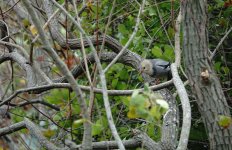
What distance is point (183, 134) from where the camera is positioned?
2580 millimetres

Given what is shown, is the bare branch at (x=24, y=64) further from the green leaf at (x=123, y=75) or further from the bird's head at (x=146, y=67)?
the bird's head at (x=146, y=67)

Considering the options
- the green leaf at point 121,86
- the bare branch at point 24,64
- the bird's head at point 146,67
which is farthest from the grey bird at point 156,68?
the bare branch at point 24,64

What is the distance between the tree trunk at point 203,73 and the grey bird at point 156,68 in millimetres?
956

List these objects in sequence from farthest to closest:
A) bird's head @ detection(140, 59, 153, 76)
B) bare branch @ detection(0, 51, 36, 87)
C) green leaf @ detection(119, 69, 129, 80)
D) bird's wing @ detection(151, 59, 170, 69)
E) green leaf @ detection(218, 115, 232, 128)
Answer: green leaf @ detection(119, 69, 129, 80)
bare branch @ detection(0, 51, 36, 87)
bird's wing @ detection(151, 59, 170, 69)
bird's head @ detection(140, 59, 153, 76)
green leaf @ detection(218, 115, 232, 128)

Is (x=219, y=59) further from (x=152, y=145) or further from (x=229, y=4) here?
(x=152, y=145)

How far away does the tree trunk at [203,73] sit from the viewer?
109 inches

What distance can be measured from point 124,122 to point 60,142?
1.90 ft

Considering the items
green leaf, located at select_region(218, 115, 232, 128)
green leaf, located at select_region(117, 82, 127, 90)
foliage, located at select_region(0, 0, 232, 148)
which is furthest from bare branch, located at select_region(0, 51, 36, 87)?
green leaf, located at select_region(218, 115, 232, 128)

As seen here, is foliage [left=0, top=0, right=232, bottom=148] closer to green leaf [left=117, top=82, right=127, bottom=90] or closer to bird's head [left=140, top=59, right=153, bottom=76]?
green leaf [left=117, top=82, right=127, bottom=90]

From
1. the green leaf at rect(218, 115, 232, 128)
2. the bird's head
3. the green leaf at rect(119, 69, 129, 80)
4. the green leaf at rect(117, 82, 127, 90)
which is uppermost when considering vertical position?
the bird's head

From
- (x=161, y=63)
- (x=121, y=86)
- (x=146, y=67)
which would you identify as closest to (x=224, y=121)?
(x=146, y=67)

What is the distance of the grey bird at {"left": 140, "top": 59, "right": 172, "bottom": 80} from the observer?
3.83 meters

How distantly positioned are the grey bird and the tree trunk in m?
0.96

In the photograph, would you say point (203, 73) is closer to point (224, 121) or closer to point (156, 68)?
point (224, 121)
